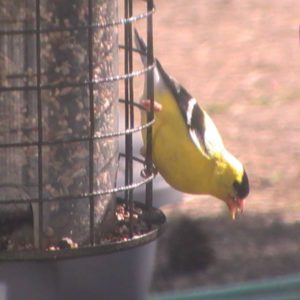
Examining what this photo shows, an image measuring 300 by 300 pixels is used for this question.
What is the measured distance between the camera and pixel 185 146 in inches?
187

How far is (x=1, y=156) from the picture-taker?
129 inches

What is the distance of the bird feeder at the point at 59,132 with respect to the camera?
314 cm

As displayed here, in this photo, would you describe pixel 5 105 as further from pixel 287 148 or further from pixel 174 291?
pixel 287 148

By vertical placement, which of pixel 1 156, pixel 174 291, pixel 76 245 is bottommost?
pixel 174 291

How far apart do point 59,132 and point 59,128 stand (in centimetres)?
1

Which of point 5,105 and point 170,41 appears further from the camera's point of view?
point 170,41

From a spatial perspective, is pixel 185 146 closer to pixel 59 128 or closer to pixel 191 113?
pixel 191 113

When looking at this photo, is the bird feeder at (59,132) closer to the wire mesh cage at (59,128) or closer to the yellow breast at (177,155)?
the wire mesh cage at (59,128)

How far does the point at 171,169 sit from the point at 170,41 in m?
6.22

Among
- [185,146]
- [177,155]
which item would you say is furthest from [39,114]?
[185,146]

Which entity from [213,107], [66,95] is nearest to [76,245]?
[66,95]

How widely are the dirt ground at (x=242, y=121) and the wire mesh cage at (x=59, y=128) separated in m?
2.59

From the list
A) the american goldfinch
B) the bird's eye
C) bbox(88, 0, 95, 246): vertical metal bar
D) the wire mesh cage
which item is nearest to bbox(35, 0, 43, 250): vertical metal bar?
the wire mesh cage

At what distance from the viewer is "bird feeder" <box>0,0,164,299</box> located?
3145 millimetres
